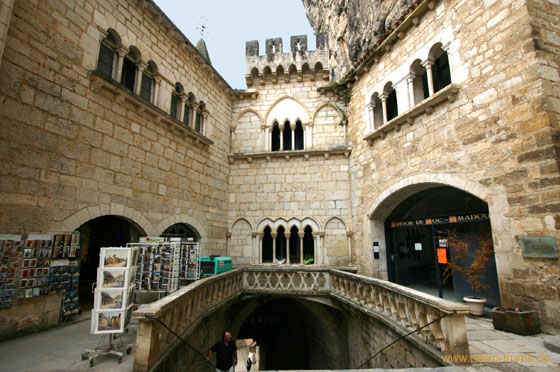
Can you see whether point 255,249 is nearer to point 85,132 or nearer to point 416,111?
point 85,132

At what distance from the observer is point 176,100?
8672mm

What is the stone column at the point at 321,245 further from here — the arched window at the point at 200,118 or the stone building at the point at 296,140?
the arched window at the point at 200,118

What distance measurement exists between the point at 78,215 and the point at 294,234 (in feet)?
23.3

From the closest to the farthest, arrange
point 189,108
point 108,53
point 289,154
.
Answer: point 108,53 < point 189,108 < point 289,154

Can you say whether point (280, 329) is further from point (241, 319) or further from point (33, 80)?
point (33, 80)

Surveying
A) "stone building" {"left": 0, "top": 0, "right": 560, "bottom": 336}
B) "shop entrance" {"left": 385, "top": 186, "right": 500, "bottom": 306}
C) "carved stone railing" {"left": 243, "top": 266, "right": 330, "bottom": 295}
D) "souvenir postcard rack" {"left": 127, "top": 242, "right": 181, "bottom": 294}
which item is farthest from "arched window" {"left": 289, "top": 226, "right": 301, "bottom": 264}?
"souvenir postcard rack" {"left": 127, "top": 242, "right": 181, "bottom": 294}

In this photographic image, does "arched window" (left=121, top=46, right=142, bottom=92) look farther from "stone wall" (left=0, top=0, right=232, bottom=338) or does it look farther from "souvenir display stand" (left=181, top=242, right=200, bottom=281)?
"souvenir display stand" (left=181, top=242, right=200, bottom=281)

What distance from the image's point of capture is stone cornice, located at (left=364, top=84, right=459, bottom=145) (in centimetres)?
630

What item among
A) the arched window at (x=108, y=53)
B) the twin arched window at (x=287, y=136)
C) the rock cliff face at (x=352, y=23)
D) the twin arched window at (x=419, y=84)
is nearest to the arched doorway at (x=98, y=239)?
the arched window at (x=108, y=53)

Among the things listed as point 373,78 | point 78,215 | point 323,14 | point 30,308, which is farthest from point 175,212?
point 323,14

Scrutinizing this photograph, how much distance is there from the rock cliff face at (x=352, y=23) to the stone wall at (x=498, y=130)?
1462 mm

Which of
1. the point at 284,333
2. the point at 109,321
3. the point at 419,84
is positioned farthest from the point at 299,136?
the point at 284,333

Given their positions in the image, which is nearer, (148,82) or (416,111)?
(416,111)

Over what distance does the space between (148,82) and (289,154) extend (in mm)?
5216
